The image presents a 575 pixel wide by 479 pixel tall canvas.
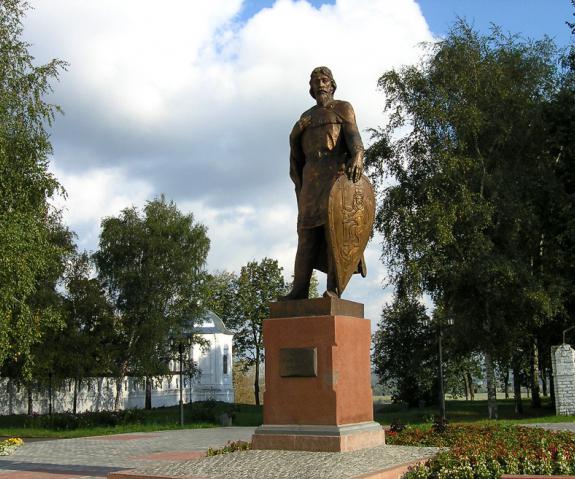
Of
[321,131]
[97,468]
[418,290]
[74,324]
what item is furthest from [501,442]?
[74,324]

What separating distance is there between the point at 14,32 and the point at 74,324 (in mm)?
16951

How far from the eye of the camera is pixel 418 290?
24078 millimetres

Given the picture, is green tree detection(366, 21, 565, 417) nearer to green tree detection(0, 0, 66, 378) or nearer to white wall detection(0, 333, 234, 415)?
green tree detection(0, 0, 66, 378)

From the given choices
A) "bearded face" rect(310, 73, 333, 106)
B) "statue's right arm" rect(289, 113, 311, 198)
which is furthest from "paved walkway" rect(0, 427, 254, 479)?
"bearded face" rect(310, 73, 333, 106)

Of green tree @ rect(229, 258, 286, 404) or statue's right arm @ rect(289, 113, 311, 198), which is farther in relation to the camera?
green tree @ rect(229, 258, 286, 404)

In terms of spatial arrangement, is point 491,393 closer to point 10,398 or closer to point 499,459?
point 499,459

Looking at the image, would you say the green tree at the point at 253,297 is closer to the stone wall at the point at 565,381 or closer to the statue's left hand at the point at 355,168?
the stone wall at the point at 565,381

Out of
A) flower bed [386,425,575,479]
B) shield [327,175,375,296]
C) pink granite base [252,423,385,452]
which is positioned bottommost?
flower bed [386,425,575,479]

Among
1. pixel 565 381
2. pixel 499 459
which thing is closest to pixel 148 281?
pixel 565 381

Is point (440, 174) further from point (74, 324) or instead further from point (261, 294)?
point (261, 294)

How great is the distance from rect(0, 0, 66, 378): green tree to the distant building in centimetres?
1870

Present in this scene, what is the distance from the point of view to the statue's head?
910cm

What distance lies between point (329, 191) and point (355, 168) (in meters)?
0.41

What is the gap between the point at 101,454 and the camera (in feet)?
44.8
